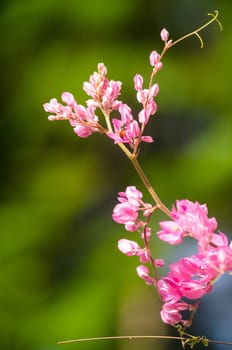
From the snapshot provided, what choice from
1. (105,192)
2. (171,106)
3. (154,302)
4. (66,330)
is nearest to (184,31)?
(171,106)

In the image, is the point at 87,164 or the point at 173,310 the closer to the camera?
the point at 173,310

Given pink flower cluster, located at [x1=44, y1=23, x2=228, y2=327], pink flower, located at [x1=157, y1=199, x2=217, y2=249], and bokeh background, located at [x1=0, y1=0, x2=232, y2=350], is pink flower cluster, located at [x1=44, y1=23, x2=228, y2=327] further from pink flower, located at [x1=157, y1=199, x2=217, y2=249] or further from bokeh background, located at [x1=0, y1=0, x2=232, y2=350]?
bokeh background, located at [x1=0, y1=0, x2=232, y2=350]

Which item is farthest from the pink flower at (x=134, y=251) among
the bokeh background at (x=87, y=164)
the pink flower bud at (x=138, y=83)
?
the bokeh background at (x=87, y=164)

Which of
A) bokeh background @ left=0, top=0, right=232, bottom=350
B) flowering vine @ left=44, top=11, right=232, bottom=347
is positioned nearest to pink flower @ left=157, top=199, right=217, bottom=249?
flowering vine @ left=44, top=11, right=232, bottom=347

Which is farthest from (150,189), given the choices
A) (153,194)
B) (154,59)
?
(154,59)

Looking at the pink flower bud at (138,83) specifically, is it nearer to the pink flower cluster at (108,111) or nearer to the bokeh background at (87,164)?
the pink flower cluster at (108,111)

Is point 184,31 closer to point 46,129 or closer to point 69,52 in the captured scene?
point 69,52

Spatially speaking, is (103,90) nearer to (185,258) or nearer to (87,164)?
(185,258)
